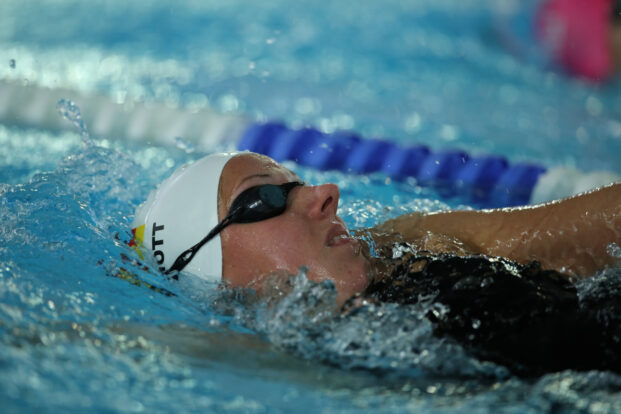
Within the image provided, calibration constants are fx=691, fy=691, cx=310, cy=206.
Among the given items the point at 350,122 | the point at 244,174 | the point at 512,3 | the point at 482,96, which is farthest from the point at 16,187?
the point at 512,3

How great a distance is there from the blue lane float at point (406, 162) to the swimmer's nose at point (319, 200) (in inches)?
63.8

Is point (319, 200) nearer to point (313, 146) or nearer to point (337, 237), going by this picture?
point (337, 237)

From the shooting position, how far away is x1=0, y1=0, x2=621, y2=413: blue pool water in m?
1.48

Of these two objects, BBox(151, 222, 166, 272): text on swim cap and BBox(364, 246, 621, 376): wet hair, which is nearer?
BBox(364, 246, 621, 376): wet hair

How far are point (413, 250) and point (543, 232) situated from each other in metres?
0.40

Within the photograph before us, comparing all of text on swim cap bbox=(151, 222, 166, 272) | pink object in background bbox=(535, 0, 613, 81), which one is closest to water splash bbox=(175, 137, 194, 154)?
text on swim cap bbox=(151, 222, 166, 272)

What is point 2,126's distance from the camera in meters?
3.93

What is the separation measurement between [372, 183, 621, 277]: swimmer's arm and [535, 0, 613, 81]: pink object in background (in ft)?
12.2

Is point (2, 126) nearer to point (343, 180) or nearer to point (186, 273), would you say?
point (343, 180)

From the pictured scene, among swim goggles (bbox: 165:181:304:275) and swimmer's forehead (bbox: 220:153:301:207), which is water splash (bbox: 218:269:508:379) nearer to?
swim goggles (bbox: 165:181:304:275)

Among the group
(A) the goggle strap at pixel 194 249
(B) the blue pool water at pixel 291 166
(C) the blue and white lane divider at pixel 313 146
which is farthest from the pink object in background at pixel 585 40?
(A) the goggle strap at pixel 194 249

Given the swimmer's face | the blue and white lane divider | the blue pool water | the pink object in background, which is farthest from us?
the pink object in background

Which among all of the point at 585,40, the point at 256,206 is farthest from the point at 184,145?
the point at 585,40

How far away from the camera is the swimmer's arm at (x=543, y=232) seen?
2.03 meters
